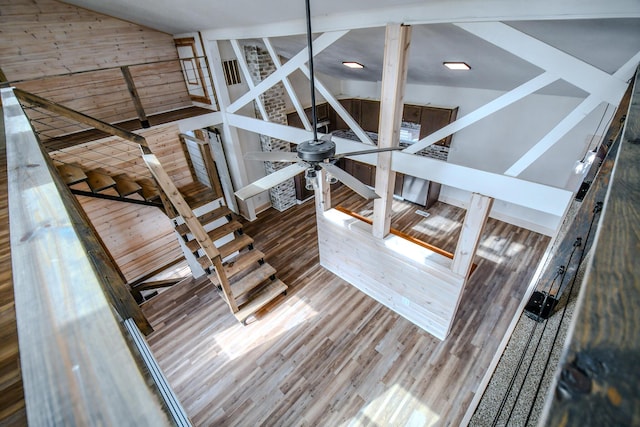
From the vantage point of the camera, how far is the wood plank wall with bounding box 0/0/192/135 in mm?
4297

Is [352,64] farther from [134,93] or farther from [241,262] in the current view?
[241,262]

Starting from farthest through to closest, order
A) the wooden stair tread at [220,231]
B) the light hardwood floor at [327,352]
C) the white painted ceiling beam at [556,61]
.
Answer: the wooden stair tread at [220,231] < the light hardwood floor at [327,352] < the white painted ceiling beam at [556,61]

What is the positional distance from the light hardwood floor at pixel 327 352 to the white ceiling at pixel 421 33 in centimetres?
323

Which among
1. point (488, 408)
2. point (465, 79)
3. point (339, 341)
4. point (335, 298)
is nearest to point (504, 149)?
point (465, 79)

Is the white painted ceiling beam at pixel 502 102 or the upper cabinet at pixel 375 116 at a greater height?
the white painted ceiling beam at pixel 502 102

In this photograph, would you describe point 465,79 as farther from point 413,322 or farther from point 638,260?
point 638,260

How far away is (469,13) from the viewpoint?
215 cm

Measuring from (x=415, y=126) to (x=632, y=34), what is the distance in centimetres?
447

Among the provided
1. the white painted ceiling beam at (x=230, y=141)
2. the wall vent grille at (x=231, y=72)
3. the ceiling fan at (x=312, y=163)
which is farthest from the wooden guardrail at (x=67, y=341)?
the wall vent grille at (x=231, y=72)

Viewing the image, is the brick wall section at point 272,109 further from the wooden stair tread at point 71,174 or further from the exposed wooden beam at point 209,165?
the wooden stair tread at point 71,174

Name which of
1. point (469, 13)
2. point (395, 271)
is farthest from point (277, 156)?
point (395, 271)

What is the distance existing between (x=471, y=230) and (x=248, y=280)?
127 inches

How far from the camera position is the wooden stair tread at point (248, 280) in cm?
440

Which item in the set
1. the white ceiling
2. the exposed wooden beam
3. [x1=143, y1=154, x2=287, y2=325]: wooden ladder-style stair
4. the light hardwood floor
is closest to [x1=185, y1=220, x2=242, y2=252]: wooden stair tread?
[x1=143, y1=154, x2=287, y2=325]: wooden ladder-style stair
